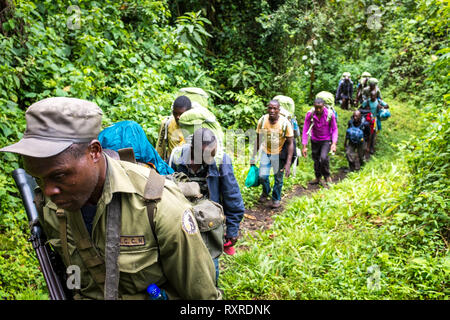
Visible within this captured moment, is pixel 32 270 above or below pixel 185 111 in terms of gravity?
below

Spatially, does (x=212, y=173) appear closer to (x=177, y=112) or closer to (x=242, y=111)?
(x=177, y=112)

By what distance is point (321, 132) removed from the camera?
747cm

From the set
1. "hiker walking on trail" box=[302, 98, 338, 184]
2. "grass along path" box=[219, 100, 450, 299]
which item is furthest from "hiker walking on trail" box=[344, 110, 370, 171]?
"grass along path" box=[219, 100, 450, 299]

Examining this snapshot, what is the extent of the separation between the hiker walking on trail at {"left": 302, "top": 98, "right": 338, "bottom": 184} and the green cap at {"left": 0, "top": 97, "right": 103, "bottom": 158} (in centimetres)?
632

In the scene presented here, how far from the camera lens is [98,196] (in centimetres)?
168

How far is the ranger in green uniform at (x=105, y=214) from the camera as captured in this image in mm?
1472

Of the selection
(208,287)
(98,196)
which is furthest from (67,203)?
(208,287)

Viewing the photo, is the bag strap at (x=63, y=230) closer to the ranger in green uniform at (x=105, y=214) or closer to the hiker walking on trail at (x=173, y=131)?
the ranger in green uniform at (x=105, y=214)

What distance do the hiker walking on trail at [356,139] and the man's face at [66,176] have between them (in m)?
8.10

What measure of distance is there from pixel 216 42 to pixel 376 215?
25.8ft

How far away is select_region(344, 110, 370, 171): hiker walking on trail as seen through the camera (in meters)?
8.73

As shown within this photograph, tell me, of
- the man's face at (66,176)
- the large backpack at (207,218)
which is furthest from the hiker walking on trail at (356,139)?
the man's face at (66,176)
